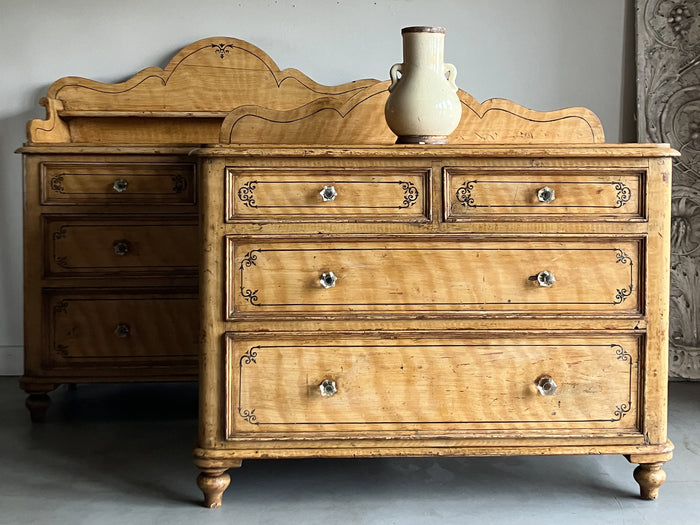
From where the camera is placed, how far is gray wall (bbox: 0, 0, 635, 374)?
3615 mm

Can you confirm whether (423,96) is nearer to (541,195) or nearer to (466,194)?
(466,194)

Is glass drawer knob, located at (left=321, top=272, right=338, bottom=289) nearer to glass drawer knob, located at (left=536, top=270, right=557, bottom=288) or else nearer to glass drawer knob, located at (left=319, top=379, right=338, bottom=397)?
glass drawer knob, located at (left=319, top=379, right=338, bottom=397)

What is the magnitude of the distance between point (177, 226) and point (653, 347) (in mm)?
1704

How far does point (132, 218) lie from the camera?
310 cm

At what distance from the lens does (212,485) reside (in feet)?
7.81

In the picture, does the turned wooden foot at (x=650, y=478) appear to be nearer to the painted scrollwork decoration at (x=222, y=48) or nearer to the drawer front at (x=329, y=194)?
the drawer front at (x=329, y=194)

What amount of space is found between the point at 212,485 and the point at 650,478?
4.10 feet

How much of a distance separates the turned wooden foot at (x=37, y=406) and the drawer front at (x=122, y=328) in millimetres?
154

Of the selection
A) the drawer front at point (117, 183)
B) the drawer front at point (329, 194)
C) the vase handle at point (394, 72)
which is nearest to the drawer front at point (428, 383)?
the drawer front at point (329, 194)

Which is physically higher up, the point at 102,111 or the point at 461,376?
the point at 102,111

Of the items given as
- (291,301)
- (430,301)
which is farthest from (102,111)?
(430,301)

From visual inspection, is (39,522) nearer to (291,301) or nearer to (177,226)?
(291,301)

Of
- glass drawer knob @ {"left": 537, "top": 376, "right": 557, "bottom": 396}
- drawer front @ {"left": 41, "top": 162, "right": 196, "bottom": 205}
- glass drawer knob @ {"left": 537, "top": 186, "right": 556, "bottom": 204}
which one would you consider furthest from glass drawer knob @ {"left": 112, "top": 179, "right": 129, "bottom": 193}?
glass drawer knob @ {"left": 537, "top": 376, "right": 557, "bottom": 396}

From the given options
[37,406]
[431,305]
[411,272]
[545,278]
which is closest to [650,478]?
[545,278]
